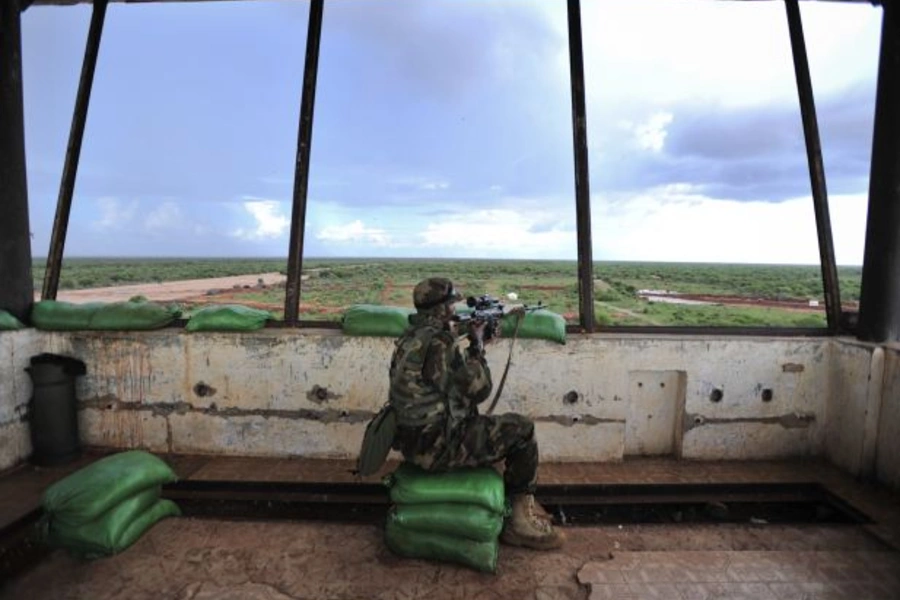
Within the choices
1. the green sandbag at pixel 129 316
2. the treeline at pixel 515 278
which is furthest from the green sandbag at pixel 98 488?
the treeline at pixel 515 278

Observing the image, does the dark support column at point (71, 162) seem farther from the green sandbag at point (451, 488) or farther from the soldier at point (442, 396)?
the green sandbag at point (451, 488)

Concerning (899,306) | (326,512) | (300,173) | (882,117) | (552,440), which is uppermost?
(882,117)

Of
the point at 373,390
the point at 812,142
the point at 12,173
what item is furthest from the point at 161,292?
the point at 812,142

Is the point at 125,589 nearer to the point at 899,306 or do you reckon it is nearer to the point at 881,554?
the point at 881,554

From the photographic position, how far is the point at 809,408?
3.93m

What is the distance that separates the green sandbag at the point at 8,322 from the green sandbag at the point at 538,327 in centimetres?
354

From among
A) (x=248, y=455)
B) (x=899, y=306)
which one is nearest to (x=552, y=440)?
(x=248, y=455)

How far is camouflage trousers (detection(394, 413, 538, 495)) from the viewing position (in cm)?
253

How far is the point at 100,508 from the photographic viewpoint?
2.52m

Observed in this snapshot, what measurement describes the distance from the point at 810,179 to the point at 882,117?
0.58 metres

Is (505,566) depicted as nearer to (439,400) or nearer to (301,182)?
(439,400)

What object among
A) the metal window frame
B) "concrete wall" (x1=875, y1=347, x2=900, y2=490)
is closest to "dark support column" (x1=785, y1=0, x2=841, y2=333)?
the metal window frame

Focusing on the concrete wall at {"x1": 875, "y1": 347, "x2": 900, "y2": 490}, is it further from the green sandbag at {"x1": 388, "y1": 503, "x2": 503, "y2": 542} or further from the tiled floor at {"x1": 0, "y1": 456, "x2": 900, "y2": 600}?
the green sandbag at {"x1": 388, "y1": 503, "x2": 503, "y2": 542}

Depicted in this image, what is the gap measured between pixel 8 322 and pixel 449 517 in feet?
11.5
